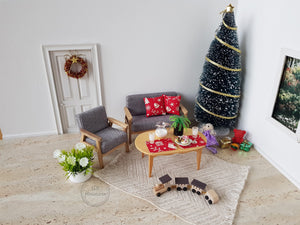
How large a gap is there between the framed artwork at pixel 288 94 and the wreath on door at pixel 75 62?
3.29 metres

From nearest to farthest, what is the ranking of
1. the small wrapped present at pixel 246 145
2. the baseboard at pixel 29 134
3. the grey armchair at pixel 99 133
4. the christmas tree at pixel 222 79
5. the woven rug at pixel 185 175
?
the woven rug at pixel 185 175, the grey armchair at pixel 99 133, the christmas tree at pixel 222 79, the small wrapped present at pixel 246 145, the baseboard at pixel 29 134

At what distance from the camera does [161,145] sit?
3346 millimetres

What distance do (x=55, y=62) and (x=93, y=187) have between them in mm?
2367

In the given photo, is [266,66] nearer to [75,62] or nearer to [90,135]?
[90,135]

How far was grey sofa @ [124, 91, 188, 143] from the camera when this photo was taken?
13.5 ft

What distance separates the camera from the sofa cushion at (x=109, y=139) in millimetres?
3483

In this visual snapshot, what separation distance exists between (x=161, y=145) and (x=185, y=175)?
63cm

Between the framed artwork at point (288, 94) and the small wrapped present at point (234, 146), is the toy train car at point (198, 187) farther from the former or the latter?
the framed artwork at point (288, 94)

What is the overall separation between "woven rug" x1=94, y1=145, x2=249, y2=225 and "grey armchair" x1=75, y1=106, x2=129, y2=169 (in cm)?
32

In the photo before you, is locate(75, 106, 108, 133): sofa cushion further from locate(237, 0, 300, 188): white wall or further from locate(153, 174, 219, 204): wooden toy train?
locate(237, 0, 300, 188): white wall

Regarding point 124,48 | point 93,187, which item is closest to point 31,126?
point 93,187

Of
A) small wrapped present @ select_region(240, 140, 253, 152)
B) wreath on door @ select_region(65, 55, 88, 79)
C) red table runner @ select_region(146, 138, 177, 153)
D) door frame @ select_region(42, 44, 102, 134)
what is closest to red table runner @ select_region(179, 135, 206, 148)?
red table runner @ select_region(146, 138, 177, 153)

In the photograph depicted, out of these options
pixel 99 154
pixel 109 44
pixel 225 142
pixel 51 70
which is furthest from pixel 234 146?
pixel 51 70

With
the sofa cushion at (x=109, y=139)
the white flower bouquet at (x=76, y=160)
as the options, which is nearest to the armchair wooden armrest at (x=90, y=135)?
the sofa cushion at (x=109, y=139)
